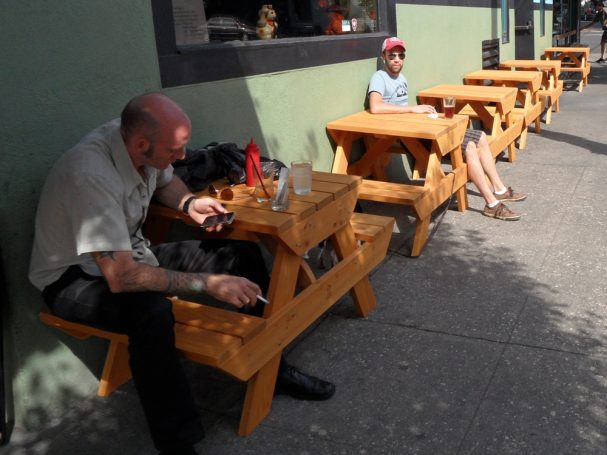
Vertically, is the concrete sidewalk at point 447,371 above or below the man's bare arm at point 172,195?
below

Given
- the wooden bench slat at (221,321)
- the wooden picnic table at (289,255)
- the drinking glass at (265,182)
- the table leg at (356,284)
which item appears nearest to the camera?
the wooden bench slat at (221,321)

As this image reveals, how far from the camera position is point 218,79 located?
3.95 metres

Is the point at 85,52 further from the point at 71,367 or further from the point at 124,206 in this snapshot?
the point at 71,367

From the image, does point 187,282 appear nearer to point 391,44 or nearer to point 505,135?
point 391,44

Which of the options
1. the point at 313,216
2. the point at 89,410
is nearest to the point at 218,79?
the point at 313,216

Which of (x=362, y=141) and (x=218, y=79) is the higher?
(x=218, y=79)

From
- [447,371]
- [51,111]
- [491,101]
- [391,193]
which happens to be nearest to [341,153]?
[391,193]

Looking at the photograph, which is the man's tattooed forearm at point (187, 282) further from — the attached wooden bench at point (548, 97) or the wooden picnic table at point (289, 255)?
the attached wooden bench at point (548, 97)

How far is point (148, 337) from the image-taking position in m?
2.42

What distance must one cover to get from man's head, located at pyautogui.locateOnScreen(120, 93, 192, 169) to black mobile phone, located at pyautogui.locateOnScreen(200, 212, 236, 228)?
0.39m

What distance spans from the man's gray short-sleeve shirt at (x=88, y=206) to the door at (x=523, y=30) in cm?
975

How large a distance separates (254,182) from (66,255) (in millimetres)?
1049

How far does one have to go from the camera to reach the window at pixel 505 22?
403 inches

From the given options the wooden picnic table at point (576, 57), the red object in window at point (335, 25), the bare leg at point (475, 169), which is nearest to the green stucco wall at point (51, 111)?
the red object in window at point (335, 25)
